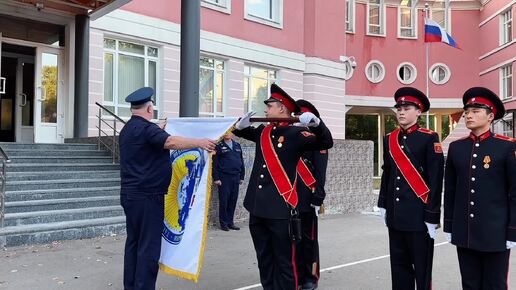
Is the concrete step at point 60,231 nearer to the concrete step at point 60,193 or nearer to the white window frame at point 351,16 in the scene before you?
the concrete step at point 60,193

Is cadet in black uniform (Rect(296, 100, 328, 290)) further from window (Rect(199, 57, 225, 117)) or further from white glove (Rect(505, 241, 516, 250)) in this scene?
window (Rect(199, 57, 225, 117))

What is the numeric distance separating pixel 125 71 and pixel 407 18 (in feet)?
76.9

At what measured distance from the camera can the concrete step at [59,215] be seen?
8.05 meters

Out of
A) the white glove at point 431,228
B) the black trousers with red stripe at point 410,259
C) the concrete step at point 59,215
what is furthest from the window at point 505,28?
the white glove at point 431,228

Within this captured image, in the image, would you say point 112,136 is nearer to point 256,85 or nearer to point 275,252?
point 256,85

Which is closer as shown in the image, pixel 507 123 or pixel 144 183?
pixel 144 183

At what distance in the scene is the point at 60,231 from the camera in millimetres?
8117

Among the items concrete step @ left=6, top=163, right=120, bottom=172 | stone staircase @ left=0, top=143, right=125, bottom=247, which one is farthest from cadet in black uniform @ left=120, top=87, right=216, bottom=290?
concrete step @ left=6, top=163, right=120, bottom=172

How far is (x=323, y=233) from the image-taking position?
10234 millimetres

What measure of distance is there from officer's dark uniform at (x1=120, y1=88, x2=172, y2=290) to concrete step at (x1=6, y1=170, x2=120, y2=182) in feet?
17.6

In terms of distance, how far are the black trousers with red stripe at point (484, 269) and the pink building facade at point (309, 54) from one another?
1095 cm

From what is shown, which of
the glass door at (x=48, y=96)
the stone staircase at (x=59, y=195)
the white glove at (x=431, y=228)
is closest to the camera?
the white glove at (x=431, y=228)

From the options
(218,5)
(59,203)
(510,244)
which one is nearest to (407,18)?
(218,5)

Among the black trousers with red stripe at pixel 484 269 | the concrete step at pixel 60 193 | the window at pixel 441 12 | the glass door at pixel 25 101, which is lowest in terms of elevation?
the black trousers with red stripe at pixel 484 269
